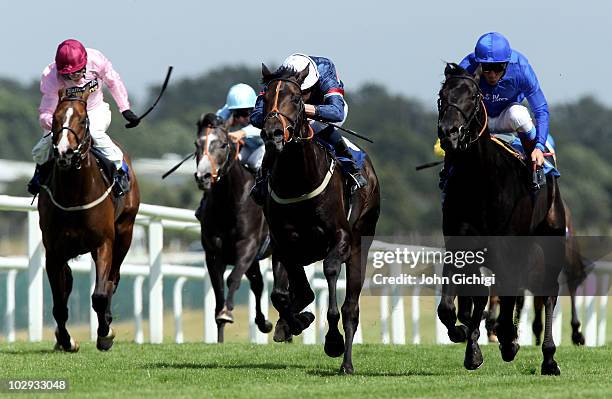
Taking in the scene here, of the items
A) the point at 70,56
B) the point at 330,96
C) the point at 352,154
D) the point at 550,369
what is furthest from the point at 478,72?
the point at 70,56

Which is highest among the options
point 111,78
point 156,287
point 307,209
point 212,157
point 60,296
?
point 111,78

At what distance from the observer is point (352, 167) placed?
998 centimetres

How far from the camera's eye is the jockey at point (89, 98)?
10328 mm

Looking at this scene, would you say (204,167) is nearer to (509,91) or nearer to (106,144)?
(106,144)

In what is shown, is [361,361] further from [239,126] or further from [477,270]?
[239,126]

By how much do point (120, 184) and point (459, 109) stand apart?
→ 10.3 ft

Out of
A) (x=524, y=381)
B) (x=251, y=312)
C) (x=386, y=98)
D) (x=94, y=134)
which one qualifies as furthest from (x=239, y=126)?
(x=386, y=98)

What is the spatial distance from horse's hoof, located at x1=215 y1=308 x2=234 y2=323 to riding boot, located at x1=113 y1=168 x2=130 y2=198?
7.14 ft

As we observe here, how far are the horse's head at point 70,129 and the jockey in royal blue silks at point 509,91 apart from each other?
7.99 feet

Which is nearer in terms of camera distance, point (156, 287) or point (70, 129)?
point (70, 129)

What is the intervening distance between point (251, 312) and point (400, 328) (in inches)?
58.5

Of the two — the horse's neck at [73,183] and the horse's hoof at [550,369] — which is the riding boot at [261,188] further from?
the horse's hoof at [550,369]

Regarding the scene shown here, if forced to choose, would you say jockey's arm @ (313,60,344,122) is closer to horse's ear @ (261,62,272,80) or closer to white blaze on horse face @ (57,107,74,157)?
horse's ear @ (261,62,272,80)

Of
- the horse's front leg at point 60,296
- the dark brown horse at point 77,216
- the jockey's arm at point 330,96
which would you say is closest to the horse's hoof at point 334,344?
the jockey's arm at point 330,96
